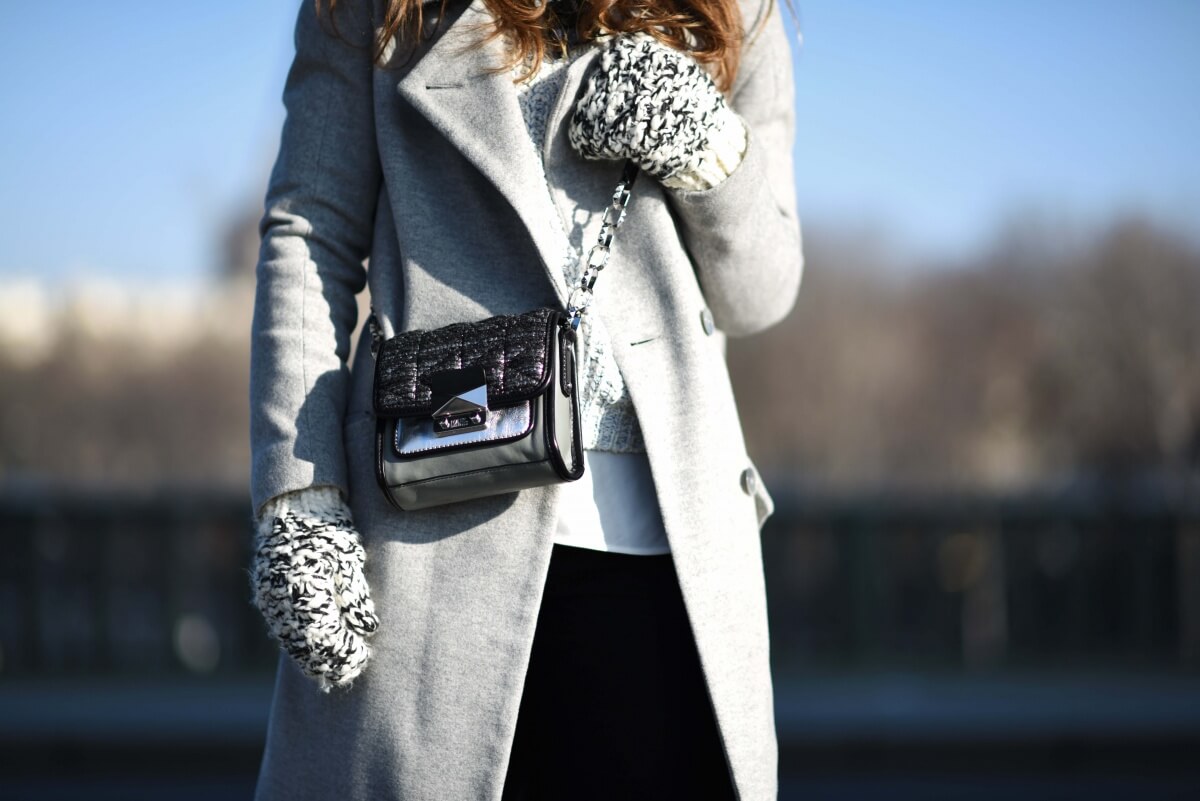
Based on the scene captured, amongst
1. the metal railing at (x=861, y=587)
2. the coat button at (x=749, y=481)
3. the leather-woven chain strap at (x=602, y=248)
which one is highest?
the leather-woven chain strap at (x=602, y=248)

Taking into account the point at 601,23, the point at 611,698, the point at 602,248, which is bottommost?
the point at 611,698

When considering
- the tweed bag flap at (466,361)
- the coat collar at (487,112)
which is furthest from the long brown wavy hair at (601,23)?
the tweed bag flap at (466,361)

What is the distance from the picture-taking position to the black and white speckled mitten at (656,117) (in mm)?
1214

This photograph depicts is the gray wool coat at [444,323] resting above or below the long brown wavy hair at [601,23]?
below

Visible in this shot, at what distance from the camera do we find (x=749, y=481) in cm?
136

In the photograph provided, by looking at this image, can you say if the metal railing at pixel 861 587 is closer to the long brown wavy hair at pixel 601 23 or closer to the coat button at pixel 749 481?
the coat button at pixel 749 481

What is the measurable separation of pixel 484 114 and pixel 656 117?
215mm

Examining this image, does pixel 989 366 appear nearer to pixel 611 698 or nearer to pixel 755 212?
pixel 755 212

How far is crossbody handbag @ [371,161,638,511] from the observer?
113cm

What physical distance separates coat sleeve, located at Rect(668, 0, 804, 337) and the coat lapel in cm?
18

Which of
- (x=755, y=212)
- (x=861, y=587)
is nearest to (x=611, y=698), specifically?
(x=755, y=212)

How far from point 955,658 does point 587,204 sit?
557 centimetres

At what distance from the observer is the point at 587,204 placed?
1301 millimetres

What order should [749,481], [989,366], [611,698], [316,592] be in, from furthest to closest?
1. [989,366]
2. [749,481]
3. [611,698]
4. [316,592]
